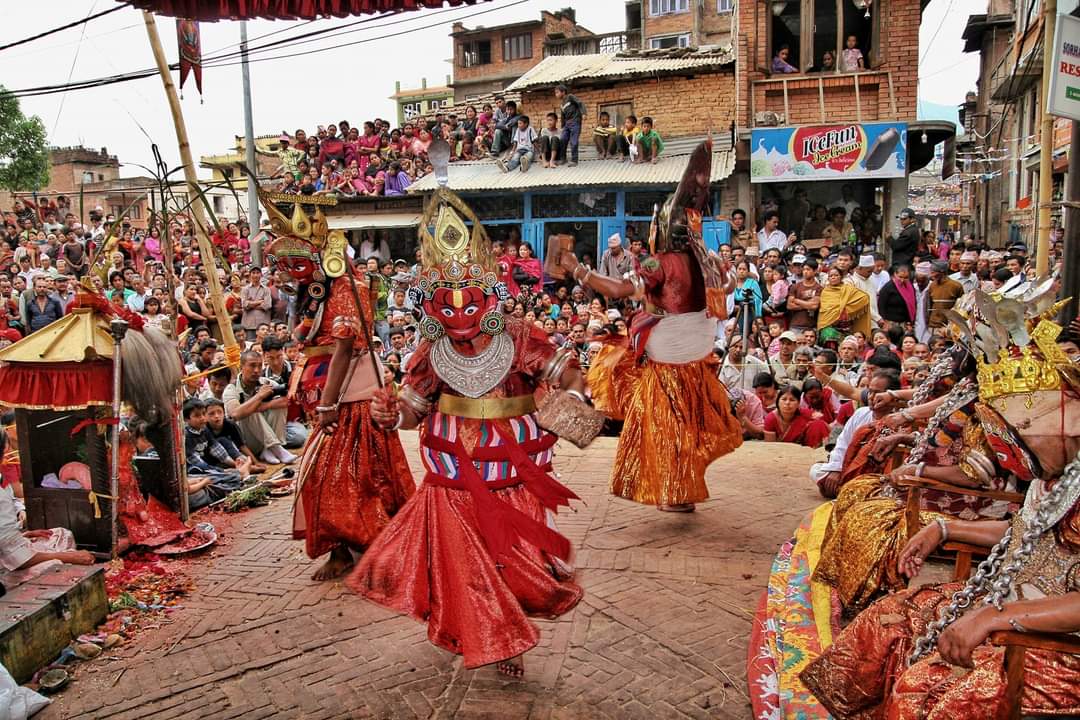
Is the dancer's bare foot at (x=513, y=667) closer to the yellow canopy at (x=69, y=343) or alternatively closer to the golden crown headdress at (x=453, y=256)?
the golden crown headdress at (x=453, y=256)

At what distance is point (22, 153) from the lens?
26703 mm

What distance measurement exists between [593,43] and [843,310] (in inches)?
1254

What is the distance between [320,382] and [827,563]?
324 centimetres

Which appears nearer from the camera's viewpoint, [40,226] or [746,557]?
[746,557]

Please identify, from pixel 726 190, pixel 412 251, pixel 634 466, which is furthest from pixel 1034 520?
pixel 412 251

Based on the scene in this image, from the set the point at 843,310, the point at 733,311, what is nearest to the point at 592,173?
the point at 733,311

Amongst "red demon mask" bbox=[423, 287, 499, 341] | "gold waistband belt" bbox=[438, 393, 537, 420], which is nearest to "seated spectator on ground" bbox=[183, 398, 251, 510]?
"gold waistband belt" bbox=[438, 393, 537, 420]

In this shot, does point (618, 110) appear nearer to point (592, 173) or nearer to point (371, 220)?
point (592, 173)

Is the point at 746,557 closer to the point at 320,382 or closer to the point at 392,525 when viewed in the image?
the point at 392,525

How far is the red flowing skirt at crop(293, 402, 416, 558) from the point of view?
204 inches

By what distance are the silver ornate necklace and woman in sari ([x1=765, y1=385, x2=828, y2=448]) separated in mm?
4887

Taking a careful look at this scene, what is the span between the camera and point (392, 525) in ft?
13.0

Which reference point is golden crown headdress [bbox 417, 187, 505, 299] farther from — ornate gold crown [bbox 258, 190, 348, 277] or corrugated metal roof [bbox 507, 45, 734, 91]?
corrugated metal roof [bbox 507, 45, 734, 91]

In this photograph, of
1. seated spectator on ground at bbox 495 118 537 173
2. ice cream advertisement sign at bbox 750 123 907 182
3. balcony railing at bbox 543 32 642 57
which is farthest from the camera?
balcony railing at bbox 543 32 642 57
